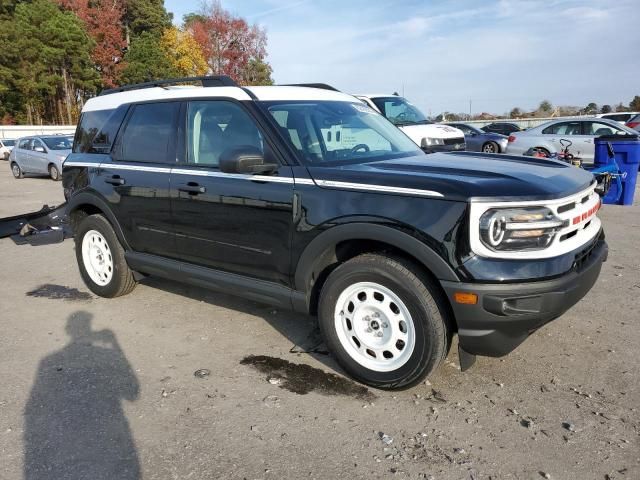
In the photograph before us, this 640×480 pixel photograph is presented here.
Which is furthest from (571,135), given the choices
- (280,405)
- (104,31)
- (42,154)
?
(104,31)

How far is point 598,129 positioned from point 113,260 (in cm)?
1405

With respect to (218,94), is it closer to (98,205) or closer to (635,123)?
(98,205)

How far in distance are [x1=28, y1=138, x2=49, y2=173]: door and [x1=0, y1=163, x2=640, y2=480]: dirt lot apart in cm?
1467

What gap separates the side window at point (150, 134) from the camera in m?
4.40

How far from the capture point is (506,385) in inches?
133

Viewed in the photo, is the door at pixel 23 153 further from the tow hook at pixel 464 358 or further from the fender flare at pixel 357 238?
the tow hook at pixel 464 358

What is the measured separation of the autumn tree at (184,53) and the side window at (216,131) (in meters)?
42.7

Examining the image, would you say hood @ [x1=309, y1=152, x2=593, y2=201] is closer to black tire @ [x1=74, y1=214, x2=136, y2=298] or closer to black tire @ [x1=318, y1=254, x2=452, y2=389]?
black tire @ [x1=318, y1=254, x2=452, y2=389]

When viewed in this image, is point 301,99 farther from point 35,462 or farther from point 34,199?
point 34,199

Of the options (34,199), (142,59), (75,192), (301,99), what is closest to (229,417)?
(301,99)

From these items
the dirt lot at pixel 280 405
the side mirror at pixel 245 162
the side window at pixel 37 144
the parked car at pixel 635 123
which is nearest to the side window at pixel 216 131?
the side mirror at pixel 245 162

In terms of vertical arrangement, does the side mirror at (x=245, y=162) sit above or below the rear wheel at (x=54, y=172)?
above

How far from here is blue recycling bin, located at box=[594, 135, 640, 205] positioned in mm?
8172

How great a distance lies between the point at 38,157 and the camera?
17703 millimetres
